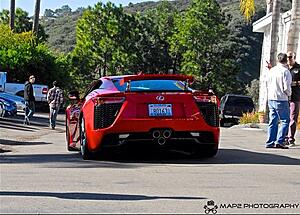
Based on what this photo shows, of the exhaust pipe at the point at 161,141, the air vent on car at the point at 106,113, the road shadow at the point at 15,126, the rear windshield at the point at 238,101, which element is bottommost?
the road shadow at the point at 15,126

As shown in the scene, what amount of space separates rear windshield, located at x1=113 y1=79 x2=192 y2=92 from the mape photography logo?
3965 mm

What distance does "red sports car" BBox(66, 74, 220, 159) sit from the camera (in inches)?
418

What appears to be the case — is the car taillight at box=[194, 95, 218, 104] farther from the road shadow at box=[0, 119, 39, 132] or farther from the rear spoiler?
the road shadow at box=[0, 119, 39, 132]

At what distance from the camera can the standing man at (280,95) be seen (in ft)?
42.4

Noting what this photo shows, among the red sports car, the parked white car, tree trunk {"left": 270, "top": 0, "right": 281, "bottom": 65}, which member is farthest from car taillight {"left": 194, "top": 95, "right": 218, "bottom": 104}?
the parked white car

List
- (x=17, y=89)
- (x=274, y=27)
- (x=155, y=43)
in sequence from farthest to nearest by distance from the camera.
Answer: (x=155, y=43)
(x=17, y=89)
(x=274, y=27)

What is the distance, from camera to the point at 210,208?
22.9 ft

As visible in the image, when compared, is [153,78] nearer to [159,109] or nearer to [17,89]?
[159,109]

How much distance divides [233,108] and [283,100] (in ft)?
65.3

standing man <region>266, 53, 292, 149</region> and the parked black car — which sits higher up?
standing man <region>266, 53, 292, 149</region>

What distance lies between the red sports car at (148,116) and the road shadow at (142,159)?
271 mm

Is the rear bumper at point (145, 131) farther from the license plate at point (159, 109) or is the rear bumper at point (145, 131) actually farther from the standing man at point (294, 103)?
the standing man at point (294, 103)

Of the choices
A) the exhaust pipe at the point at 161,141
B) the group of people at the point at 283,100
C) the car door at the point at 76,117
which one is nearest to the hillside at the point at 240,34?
the group of people at the point at 283,100

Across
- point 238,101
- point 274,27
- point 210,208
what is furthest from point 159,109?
point 238,101
